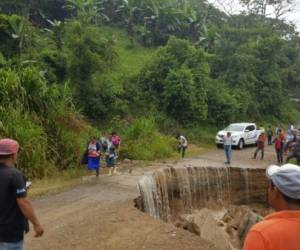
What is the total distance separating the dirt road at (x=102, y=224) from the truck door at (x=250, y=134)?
13.8 m

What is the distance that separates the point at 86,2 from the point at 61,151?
72.8 feet

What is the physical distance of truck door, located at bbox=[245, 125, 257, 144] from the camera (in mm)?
26484

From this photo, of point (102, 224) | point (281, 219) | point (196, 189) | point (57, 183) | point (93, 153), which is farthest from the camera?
point (196, 189)

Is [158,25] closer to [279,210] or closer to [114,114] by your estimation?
[114,114]

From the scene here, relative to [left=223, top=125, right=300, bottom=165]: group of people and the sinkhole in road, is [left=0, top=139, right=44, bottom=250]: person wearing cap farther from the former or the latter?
[left=223, top=125, right=300, bottom=165]: group of people

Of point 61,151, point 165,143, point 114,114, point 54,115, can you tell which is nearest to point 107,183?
point 61,151

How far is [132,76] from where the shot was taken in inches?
1143

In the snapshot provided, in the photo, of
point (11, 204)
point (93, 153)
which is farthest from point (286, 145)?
point (11, 204)

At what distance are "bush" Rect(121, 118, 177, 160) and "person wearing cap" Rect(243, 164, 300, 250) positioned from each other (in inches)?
696

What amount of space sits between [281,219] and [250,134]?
975 inches

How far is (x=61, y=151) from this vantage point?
15.8m

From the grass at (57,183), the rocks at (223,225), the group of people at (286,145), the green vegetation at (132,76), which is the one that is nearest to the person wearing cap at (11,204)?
the rocks at (223,225)

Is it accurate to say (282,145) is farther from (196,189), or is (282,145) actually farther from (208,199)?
(196,189)

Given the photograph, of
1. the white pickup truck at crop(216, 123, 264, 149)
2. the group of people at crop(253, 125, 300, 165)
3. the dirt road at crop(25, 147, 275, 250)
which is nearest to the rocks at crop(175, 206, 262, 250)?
the dirt road at crop(25, 147, 275, 250)
